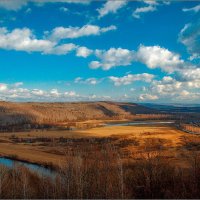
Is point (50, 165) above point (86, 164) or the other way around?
the other way around

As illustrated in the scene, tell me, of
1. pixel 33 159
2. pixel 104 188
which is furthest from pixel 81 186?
pixel 33 159

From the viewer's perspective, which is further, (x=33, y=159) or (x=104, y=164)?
(x=33, y=159)

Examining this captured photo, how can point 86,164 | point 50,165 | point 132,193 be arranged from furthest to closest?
point 50,165 → point 86,164 → point 132,193

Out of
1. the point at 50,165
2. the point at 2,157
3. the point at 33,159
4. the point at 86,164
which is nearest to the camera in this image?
the point at 86,164

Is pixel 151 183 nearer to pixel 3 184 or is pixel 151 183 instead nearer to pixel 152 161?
pixel 152 161

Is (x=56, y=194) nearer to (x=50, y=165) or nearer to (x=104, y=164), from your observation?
(x=104, y=164)

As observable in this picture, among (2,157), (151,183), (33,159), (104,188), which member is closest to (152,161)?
(151,183)
